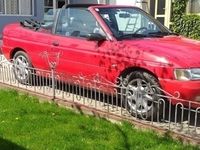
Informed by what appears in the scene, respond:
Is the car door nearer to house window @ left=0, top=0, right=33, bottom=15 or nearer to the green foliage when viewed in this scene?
the green foliage

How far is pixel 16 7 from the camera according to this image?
1909cm

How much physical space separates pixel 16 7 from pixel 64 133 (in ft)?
46.4

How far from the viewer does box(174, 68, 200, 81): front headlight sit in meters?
5.88

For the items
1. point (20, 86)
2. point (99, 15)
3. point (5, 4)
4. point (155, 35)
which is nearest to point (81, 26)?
point (99, 15)

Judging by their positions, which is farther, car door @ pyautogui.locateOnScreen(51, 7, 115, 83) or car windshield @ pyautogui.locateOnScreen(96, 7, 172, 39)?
car windshield @ pyautogui.locateOnScreen(96, 7, 172, 39)

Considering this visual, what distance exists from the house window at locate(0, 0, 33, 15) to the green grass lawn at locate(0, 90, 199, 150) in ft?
40.6

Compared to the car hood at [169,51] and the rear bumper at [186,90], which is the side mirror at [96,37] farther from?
the rear bumper at [186,90]

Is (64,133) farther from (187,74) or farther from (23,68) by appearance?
(23,68)

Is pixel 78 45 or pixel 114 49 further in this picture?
pixel 78 45

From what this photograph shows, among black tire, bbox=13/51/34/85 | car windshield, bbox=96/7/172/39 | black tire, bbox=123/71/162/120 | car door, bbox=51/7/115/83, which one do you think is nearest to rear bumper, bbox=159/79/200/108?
black tire, bbox=123/71/162/120

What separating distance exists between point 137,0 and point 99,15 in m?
10.9

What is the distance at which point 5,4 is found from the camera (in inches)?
736

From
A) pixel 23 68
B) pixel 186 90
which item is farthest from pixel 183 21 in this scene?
pixel 186 90

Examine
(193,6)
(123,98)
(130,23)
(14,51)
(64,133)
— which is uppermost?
(193,6)
